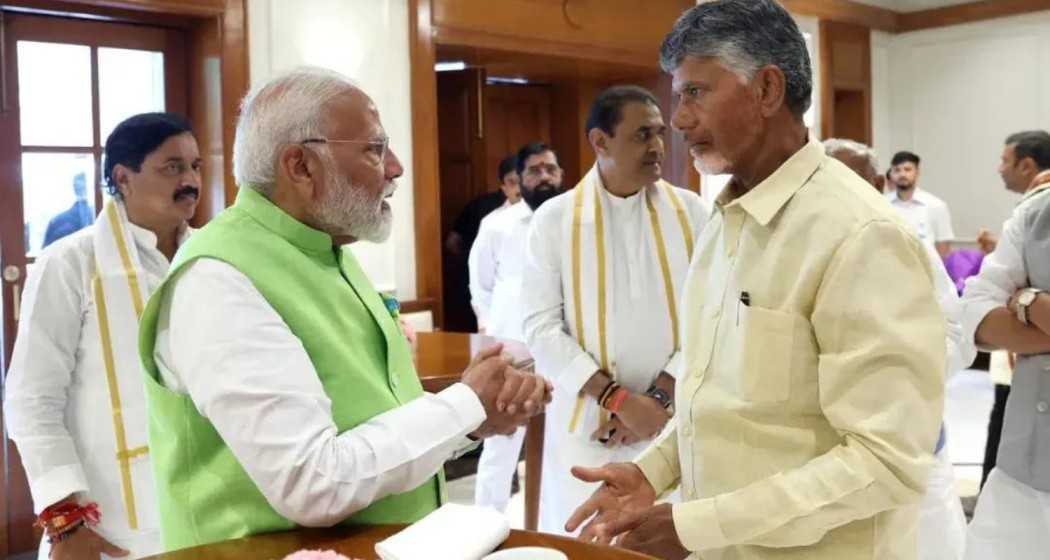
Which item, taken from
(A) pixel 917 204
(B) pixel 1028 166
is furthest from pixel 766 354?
(A) pixel 917 204

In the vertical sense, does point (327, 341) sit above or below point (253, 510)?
above

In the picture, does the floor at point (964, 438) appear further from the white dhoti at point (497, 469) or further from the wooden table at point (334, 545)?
the wooden table at point (334, 545)

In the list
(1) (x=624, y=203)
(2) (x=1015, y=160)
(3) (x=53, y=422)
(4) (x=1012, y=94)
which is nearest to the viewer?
(3) (x=53, y=422)

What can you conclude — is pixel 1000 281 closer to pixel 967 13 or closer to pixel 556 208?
pixel 556 208

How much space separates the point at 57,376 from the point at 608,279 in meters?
1.46

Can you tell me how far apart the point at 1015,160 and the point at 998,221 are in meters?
5.19

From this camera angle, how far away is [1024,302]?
2.43 m

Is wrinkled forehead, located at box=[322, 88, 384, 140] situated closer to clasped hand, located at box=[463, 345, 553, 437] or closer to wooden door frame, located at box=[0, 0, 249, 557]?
clasped hand, located at box=[463, 345, 553, 437]

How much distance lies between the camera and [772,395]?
4.59 feet

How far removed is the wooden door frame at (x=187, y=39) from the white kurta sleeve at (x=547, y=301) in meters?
1.92

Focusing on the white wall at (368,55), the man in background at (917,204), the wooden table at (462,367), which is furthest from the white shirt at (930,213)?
the wooden table at (462,367)

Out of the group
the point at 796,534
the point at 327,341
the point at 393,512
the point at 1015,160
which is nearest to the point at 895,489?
the point at 796,534

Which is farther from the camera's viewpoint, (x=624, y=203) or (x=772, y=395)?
(x=624, y=203)

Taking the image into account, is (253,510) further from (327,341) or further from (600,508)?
(600,508)
